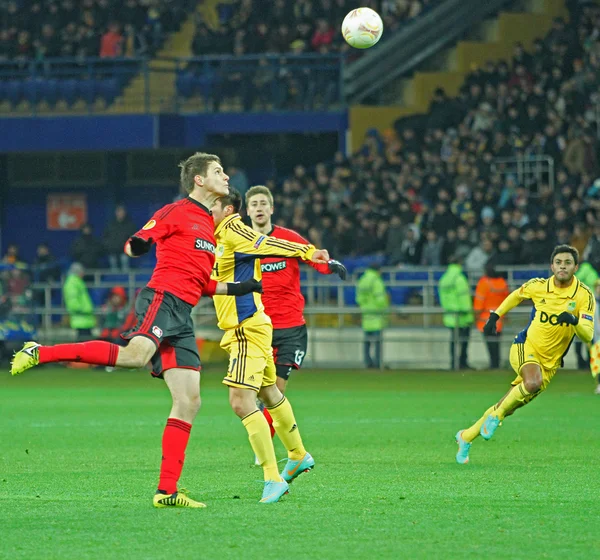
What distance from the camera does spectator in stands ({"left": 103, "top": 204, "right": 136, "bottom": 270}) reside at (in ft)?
94.2

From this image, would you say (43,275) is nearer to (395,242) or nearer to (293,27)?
(395,242)

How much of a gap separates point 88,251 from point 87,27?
7956 millimetres

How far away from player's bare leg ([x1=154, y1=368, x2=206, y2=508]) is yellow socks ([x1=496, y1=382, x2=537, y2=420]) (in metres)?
3.72

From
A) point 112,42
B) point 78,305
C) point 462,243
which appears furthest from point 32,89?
point 462,243

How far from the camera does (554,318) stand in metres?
10.9

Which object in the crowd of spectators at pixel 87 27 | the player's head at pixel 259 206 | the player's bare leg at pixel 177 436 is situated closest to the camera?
the player's bare leg at pixel 177 436

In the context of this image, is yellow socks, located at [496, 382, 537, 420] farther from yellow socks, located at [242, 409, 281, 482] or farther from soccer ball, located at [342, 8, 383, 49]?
soccer ball, located at [342, 8, 383, 49]

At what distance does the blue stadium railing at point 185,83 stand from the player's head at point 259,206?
63.1ft

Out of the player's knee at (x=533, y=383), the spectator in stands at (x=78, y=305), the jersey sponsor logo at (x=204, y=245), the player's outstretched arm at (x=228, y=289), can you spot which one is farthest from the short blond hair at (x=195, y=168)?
the spectator in stands at (x=78, y=305)

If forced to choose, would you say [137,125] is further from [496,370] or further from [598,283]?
[598,283]

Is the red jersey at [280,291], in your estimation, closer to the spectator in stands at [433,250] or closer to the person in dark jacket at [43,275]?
the spectator in stands at [433,250]

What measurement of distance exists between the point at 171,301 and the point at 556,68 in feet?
67.0

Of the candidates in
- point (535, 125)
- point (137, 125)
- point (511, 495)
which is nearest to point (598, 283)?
point (535, 125)

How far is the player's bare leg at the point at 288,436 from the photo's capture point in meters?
8.84
